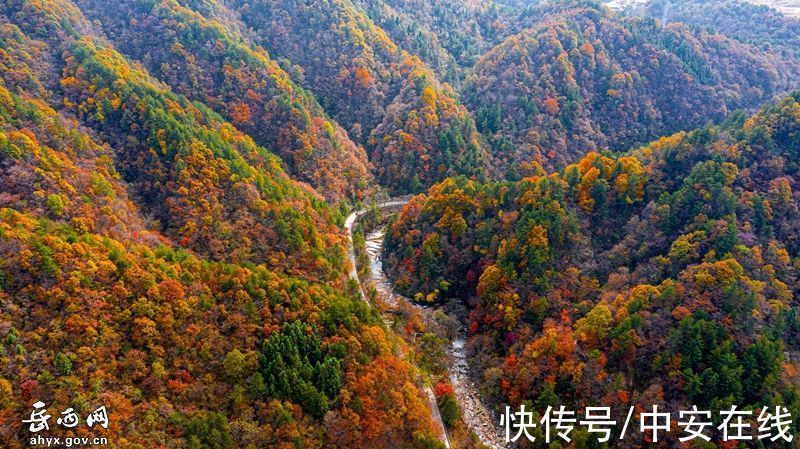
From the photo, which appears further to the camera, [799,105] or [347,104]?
[347,104]

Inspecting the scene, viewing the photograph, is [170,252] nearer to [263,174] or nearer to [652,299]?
[263,174]

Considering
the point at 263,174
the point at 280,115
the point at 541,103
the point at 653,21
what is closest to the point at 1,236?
the point at 263,174

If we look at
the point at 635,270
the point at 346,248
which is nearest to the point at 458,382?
the point at 635,270

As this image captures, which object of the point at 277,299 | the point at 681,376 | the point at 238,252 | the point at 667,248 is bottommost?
the point at 238,252

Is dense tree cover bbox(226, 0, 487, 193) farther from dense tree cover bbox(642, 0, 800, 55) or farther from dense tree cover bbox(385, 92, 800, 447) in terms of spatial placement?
dense tree cover bbox(642, 0, 800, 55)

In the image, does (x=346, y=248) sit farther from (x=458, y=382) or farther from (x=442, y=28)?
(x=442, y=28)

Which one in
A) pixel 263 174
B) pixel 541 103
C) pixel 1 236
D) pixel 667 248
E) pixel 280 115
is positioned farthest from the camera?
pixel 541 103

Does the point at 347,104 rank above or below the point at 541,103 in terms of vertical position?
below
